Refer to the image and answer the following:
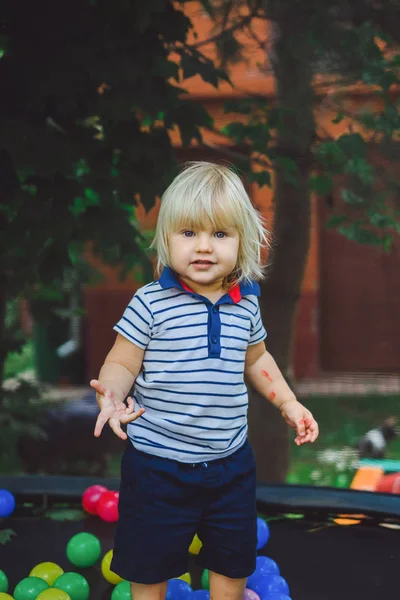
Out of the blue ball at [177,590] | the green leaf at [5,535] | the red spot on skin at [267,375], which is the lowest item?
the green leaf at [5,535]

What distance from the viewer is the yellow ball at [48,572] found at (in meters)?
1.89

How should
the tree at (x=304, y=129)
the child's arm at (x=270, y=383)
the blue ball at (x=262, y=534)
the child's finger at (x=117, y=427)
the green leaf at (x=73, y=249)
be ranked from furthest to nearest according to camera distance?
the tree at (x=304, y=129), the green leaf at (x=73, y=249), the blue ball at (x=262, y=534), the child's arm at (x=270, y=383), the child's finger at (x=117, y=427)

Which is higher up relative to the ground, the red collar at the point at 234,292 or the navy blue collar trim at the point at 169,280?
the navy blue collar trim at the point at 169,280

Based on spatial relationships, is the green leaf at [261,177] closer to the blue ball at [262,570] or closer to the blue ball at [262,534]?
the blue ball at [262,534]

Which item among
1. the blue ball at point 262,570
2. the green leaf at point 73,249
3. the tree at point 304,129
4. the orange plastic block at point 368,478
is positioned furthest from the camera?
the orange plastic block at point 368,478

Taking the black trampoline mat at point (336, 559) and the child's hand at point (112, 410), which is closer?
the child's hand at point (112, 410)

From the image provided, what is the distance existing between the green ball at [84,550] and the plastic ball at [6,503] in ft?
1.26

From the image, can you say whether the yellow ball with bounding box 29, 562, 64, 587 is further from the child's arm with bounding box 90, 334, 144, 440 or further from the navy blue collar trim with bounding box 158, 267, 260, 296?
the navy blue collar trim with bounding box 158, 267, 260, 296

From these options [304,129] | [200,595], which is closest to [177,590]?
[200,595]

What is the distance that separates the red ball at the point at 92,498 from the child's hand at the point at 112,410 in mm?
1049

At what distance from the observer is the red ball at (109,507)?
7.61ft

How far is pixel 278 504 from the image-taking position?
2.45 meters

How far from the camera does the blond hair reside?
4.90ft

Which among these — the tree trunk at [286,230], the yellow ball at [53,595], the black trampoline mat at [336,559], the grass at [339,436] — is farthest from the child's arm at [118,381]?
the grass at [339,436]
